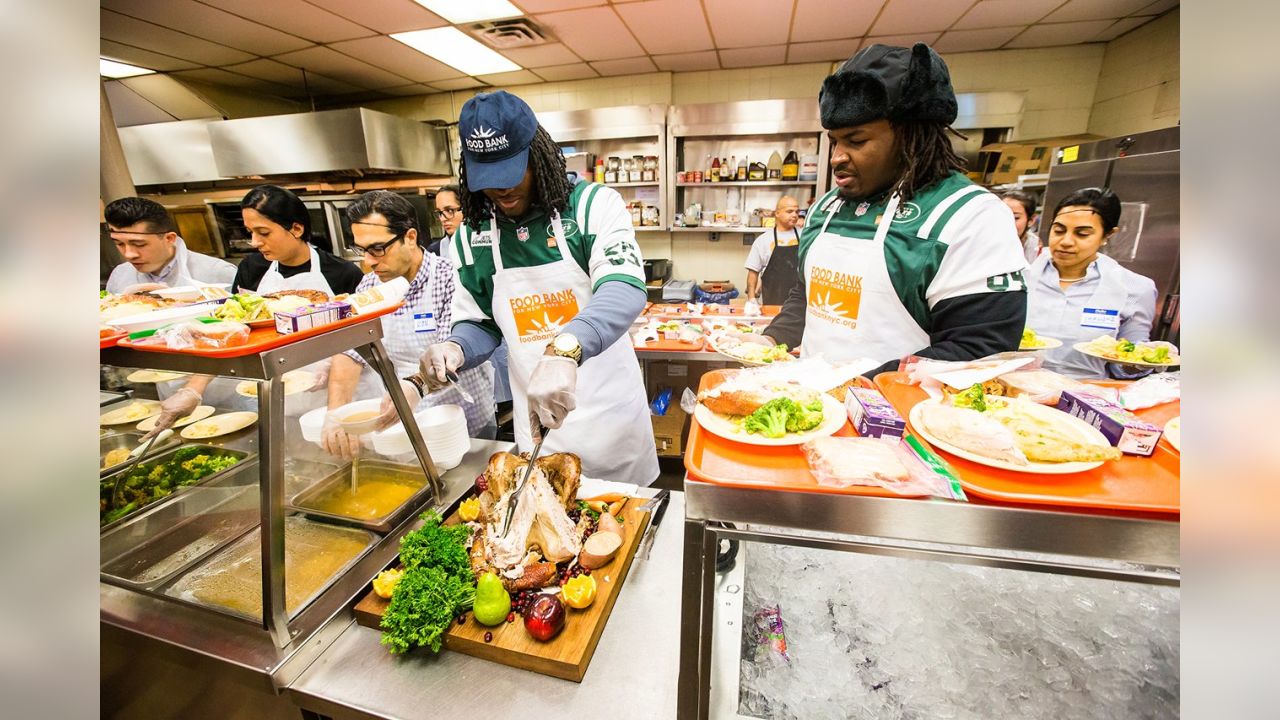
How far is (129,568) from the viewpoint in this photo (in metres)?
1.51

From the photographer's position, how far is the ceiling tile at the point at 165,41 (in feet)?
15.3

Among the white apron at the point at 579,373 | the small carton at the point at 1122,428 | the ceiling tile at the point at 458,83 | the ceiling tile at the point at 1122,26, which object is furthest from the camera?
the ceiling tile at the point at 458,83

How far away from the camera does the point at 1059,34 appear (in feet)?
17.9

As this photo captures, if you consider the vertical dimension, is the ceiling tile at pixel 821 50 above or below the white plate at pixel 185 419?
above

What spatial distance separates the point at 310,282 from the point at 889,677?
328 cm

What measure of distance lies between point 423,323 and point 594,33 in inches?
153

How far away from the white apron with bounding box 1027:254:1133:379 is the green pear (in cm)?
345

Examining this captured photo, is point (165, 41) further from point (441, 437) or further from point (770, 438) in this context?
point (770, 438)

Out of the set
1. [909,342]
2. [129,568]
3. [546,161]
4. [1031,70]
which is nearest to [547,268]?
[546,161]

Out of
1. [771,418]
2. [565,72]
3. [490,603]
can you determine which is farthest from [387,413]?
[565,72]

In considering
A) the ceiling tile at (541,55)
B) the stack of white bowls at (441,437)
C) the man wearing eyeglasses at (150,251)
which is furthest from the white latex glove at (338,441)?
the ceiling tile at (541,55)

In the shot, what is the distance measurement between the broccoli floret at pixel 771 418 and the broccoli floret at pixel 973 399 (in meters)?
0.35

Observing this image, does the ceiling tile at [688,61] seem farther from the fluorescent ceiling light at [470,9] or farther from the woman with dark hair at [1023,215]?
the woman with dark hair at [1023,215]
